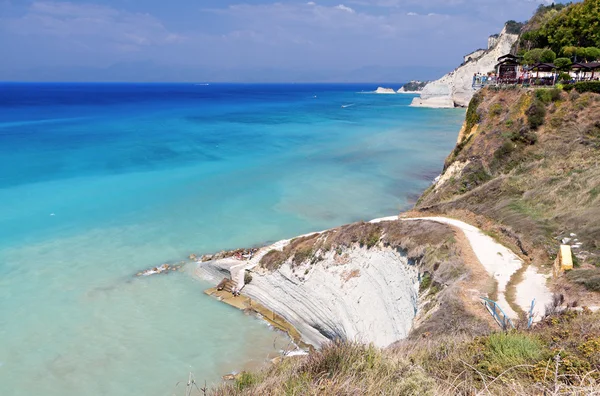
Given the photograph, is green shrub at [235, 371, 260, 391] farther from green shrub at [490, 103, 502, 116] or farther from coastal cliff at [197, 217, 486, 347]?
green shrub at [490, 103, 502, 116]

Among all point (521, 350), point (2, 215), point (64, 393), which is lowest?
point (64, 393)

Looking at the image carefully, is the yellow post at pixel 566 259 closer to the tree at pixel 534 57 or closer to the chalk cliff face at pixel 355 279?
the chalk cliff face at pixel 355 279

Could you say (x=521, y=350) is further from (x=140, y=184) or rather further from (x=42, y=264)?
(x=140, y=184)

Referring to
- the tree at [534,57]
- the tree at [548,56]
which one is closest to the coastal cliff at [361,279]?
the tree at [534,57]

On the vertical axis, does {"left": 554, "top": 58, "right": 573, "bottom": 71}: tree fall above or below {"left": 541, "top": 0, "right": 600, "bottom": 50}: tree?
below

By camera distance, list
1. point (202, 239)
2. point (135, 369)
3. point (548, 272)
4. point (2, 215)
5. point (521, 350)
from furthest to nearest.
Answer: point (2, 215), point (202, 239), point (135, 369), point (548, 272), point (521, 350)

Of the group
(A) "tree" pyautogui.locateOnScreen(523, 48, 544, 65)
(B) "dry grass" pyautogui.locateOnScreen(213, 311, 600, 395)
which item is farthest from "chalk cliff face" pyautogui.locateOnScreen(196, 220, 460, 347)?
(A) "tree" pyautogui.locateOnScreen(523, 48, 544, 65)

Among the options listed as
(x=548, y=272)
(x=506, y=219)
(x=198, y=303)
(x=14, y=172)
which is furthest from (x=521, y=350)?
(x=14, y=172)
